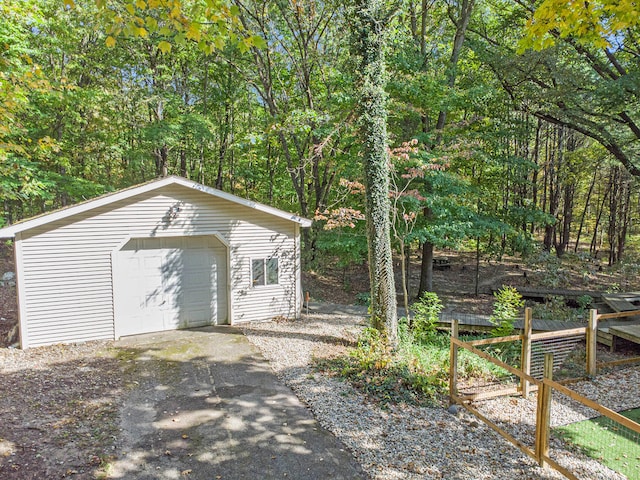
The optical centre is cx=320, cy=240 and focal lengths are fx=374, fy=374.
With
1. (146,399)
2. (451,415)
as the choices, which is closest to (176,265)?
(146,399)

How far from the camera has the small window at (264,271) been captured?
979 centimetres

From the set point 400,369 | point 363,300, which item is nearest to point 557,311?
point 363,300

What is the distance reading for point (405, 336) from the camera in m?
8.36

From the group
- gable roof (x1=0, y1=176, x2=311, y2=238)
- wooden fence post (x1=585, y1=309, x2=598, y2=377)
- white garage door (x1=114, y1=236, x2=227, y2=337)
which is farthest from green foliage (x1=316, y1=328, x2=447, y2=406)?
gable roof (x1=0, y1=176, x2=311, y2=238)

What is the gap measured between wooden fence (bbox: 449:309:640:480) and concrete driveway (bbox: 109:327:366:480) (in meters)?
2.08

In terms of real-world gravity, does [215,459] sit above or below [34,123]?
below

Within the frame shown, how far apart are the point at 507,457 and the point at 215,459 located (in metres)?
3.50

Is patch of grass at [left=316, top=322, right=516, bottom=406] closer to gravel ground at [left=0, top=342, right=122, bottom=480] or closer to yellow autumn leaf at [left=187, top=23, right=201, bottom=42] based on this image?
gravel ground at [left=0, top=342, right=122, bottom=480]

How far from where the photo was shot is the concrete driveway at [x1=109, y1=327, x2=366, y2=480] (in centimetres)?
428

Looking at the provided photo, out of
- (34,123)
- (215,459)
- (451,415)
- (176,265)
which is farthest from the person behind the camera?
(34,123)

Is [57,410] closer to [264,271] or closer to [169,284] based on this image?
[169,284]

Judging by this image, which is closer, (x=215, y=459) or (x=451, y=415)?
(x=215, y=459)

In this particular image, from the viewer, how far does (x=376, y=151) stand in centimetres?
761

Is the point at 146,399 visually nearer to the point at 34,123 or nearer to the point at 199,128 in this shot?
the point at 199,128
